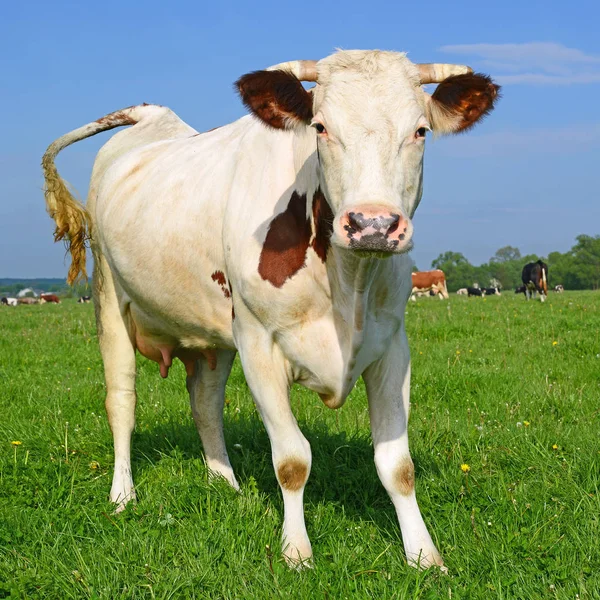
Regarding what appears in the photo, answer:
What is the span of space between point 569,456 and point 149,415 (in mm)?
3467

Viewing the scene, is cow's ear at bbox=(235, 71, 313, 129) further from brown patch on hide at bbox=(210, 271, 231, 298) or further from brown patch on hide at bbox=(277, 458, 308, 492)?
brown patch on hide at bbox=(277, 458, 308, 492)

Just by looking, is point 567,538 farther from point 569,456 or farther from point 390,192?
point 390,192

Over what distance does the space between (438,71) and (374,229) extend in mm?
1096

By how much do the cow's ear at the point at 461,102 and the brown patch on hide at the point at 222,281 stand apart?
4.81ft

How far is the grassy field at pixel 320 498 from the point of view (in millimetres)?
3748

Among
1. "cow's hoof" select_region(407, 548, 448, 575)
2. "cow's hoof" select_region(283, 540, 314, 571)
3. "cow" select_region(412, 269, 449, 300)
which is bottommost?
"cow" select_region(412, 269, 449, 300)

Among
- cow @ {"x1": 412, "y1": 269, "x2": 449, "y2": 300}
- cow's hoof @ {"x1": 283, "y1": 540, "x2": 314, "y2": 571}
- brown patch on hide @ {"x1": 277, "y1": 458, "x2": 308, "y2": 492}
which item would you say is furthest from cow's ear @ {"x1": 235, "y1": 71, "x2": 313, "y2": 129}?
cow @ {"x1": 412, "y1": 269, "x2": 449, "y2": 300}

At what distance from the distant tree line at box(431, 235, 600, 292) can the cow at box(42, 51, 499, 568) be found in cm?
10222

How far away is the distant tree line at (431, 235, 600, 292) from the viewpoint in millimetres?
110688

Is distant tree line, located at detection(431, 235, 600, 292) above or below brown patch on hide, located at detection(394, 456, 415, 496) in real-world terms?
below

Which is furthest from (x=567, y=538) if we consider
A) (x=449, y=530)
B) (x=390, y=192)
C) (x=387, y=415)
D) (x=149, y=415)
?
(x=149, y=415)

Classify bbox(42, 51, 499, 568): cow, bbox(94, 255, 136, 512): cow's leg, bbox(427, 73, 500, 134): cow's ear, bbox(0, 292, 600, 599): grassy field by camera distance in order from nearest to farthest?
bbox(42, 51, 499, 568): cow, bbox(0, 292, 600, 599): grassy field, bbox(427, 73, 500, 134): cow's ear, bbox(94, 255, 136, 512): cow's leg

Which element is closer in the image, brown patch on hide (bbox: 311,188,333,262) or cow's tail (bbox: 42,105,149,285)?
brown patch on hide (bbox: 311,188,333,262)

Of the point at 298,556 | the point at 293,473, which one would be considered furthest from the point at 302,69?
the point at 298,556
